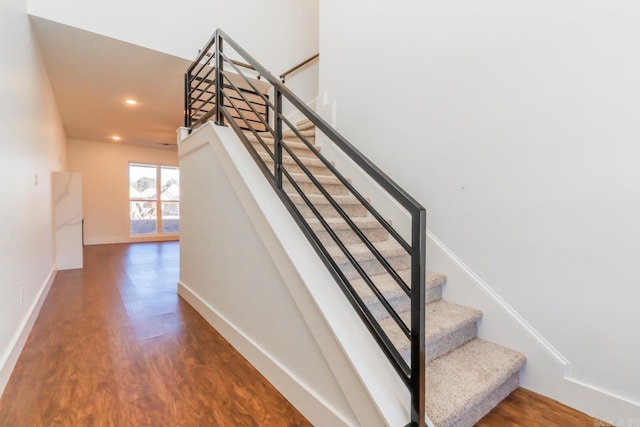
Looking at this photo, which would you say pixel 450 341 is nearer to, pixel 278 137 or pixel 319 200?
pixel 319 200

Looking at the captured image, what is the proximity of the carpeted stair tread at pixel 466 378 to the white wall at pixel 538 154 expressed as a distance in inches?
11.0

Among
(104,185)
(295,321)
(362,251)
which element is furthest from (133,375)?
(104,185)

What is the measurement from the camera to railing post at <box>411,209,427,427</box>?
3.34ft

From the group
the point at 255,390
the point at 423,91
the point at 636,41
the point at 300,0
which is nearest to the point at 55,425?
the point at 255,390

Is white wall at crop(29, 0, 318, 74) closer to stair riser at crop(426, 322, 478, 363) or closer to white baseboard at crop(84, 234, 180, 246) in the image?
stair riser at crop(426, 322, 478, 363)

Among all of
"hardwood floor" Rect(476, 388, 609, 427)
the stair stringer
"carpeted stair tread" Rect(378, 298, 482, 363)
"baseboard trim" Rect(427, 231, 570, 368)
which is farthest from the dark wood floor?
"carpeted stair tread" Rect(378, 298, 482, 363)

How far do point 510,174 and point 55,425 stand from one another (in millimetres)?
2625

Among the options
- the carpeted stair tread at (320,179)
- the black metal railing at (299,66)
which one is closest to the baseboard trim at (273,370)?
the carpeted stair tread at (320,179)

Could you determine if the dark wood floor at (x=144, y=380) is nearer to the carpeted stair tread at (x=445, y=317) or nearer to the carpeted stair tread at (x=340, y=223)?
the carpeted stair tread at (x=445, y=317)

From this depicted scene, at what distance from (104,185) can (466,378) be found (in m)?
8.92

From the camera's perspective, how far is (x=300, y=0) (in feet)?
15.3

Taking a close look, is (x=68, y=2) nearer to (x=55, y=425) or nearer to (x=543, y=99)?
(x=55, y=425)

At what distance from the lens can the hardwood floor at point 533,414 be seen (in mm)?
1350

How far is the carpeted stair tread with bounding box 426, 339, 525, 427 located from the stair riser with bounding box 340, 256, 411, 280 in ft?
1.97
